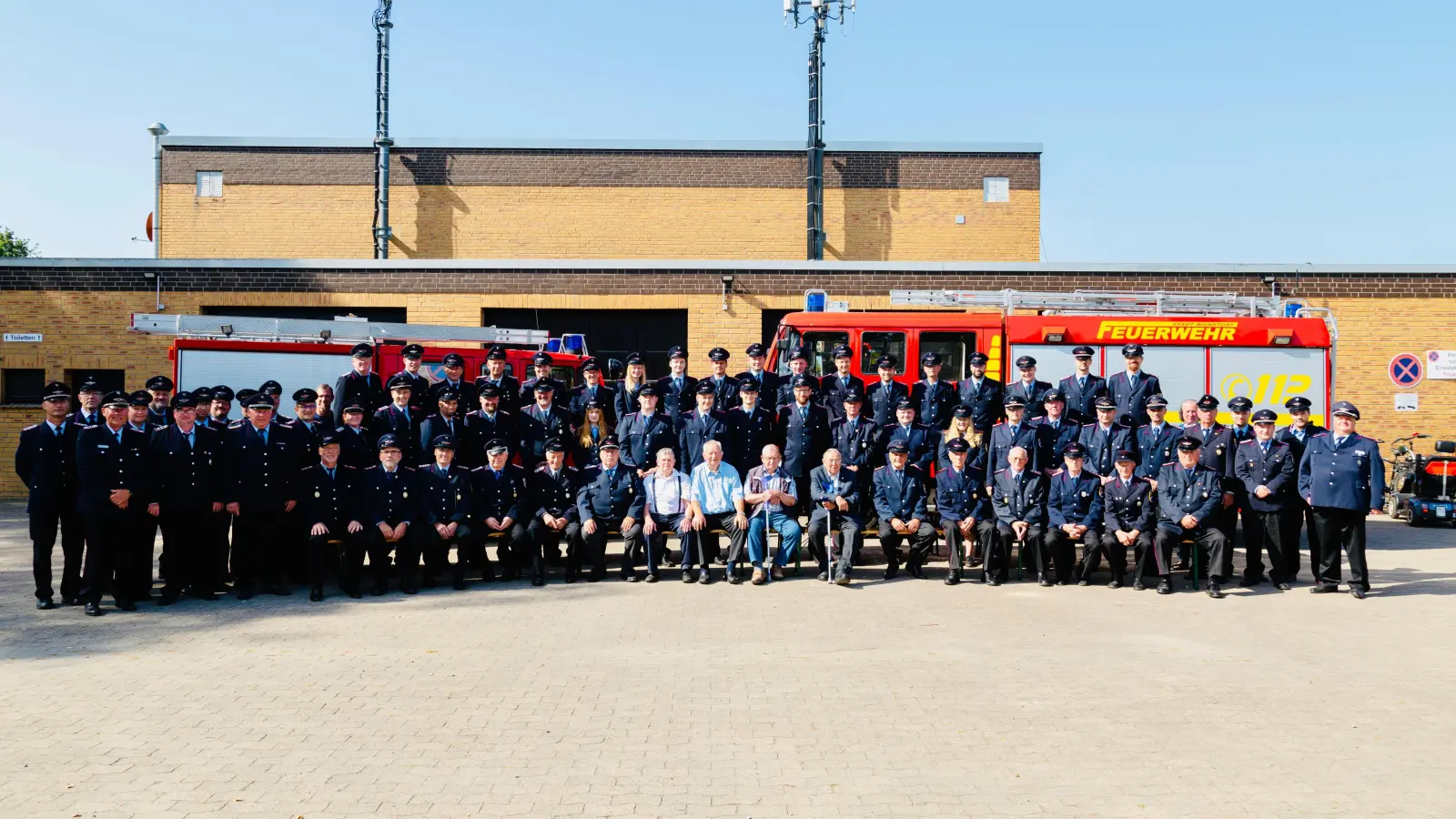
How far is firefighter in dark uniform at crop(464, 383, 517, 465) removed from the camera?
435 inches

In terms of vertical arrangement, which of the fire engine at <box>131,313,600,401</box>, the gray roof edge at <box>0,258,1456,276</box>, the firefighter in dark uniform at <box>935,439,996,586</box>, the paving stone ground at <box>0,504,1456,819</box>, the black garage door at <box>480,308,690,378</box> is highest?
the gray roof edge at <box>0,258,1456,276</box>

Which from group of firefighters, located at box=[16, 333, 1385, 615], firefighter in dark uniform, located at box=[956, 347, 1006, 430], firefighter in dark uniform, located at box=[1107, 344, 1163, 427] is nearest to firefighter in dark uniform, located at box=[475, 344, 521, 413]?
group of firefighters, located at box=[16, 333, 1385, 615]

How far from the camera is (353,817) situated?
171 inches

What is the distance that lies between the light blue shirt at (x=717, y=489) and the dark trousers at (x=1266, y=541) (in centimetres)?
515

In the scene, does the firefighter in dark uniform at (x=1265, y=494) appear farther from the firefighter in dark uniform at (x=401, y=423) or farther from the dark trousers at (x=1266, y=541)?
the firefighter in dark uniform at (x=401, y=423)

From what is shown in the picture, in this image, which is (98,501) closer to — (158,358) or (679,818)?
(679,818)

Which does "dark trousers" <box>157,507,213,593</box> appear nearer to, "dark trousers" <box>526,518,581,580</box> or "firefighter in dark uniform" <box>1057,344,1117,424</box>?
"dark trousers" <box>526,518,581,580</box>

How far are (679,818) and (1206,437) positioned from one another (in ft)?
27.8

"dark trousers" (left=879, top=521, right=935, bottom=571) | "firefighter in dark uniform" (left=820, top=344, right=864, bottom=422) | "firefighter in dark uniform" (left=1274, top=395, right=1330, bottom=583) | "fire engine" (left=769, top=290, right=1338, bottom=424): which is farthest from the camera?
"fire engine" (left=769, top=290, right=1338, bottom=424)

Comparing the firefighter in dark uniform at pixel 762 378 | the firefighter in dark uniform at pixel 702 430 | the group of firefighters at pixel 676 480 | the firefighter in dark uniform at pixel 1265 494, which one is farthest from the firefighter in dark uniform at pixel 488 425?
the firefighter in dark uniform at pixel 1265 494

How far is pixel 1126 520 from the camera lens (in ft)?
33.6

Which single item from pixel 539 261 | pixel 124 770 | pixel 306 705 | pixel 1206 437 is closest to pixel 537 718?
pixel 306 705

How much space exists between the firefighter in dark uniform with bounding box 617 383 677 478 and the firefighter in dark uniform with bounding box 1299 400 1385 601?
253 inches

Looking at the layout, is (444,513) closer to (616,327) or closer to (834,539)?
(834,539)
